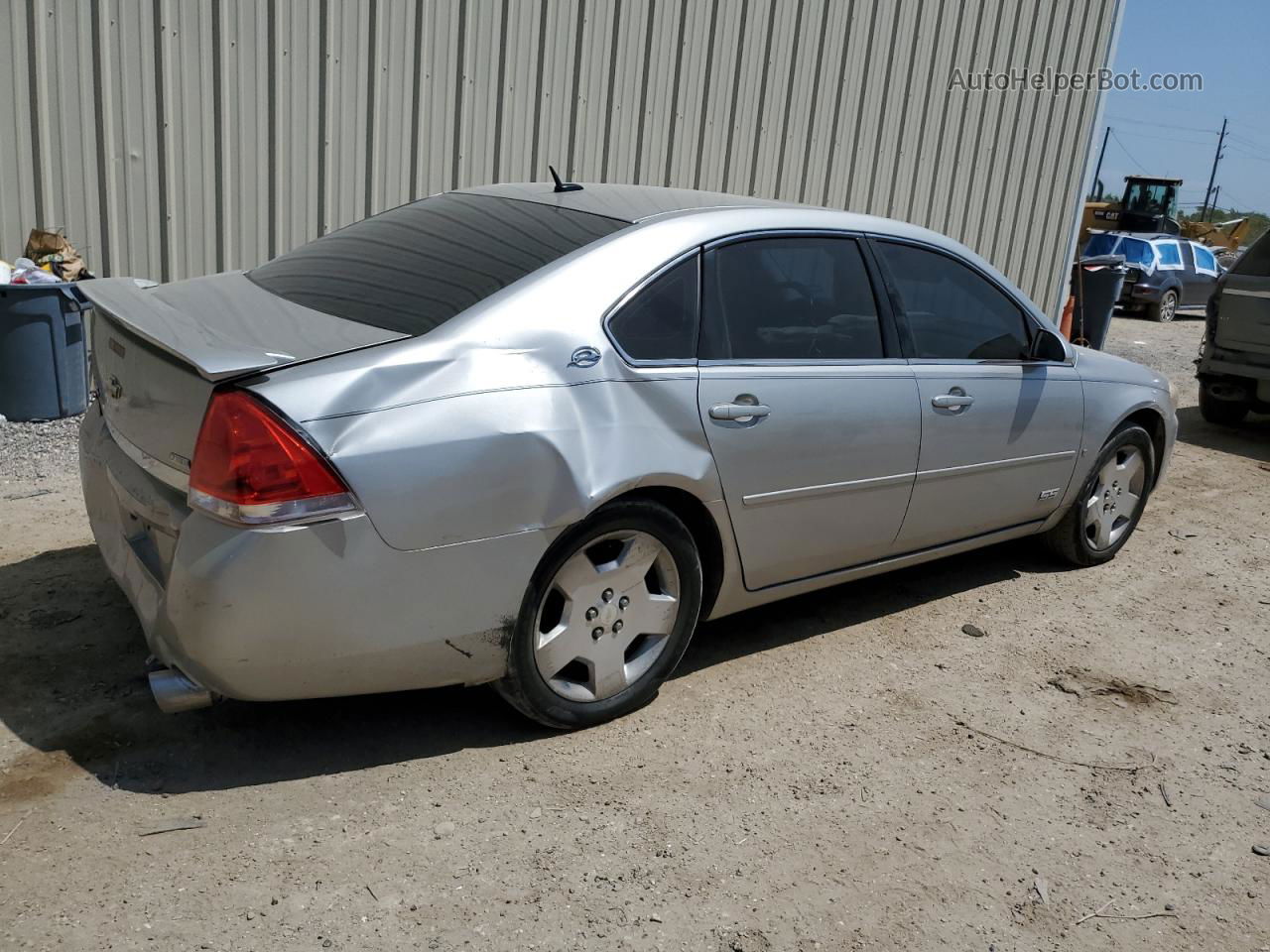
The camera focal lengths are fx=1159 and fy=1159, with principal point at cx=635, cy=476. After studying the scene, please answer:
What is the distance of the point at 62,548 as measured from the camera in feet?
15.2

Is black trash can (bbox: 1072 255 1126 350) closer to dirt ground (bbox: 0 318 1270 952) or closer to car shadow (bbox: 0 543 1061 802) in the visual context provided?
dirt ground (bbox: 0 318 1270 952)

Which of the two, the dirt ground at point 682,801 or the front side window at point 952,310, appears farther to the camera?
the front side window at point 952,310

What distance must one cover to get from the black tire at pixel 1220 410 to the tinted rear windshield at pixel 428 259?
746 centimetres

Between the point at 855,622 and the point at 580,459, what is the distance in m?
1.90

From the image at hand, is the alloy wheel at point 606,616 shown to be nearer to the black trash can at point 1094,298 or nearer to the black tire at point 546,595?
the black tire at point 546,595

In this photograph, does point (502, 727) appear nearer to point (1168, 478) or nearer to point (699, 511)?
point (699, 511)

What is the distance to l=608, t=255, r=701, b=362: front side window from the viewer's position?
3.48 m

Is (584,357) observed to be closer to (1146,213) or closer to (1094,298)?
(1094,298)

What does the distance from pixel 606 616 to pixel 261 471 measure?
1.15 m

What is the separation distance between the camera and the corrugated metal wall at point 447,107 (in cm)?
638

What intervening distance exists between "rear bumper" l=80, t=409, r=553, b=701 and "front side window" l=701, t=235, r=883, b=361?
1049 mm

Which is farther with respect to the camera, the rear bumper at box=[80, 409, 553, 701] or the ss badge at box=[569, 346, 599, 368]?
the ss badge at box=[569, 346, 599, 368]

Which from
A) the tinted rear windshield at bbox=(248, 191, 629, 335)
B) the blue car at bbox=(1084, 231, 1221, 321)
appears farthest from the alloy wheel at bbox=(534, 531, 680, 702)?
the blue car at bbox=(1084, 231, 1221, 321)

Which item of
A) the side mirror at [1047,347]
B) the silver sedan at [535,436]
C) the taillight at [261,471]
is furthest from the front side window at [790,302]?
the taillight at [261,471]
